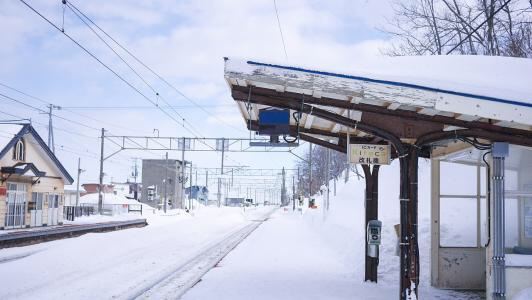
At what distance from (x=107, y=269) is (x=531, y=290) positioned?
10389 mm

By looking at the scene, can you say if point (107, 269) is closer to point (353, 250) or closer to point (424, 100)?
point (353, 250)

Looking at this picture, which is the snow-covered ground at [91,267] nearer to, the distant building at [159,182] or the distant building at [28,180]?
the distant building at [28,180]

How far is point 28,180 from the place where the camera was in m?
38.2

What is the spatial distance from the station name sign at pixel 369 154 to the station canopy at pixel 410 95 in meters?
0.63

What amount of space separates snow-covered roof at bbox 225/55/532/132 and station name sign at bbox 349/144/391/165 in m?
1.19

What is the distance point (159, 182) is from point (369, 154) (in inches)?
3879

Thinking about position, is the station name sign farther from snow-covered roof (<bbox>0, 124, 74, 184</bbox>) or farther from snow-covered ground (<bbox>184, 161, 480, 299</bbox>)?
snow-covered roof (<bbox>0, 124, 74, 184</bbox>)

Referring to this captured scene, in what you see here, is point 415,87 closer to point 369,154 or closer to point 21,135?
point 369,154

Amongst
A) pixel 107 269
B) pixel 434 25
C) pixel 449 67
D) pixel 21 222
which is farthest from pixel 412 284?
pixel 21 222

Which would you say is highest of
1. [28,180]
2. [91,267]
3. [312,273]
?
[28,180]

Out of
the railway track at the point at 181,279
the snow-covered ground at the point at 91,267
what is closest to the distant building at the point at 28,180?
the snow-covered ground at the point at 91,267

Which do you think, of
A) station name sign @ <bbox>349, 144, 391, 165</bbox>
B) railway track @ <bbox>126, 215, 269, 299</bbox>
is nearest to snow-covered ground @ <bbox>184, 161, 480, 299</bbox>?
railway track @ <bbox>126, 215, 269, 299</bbox>

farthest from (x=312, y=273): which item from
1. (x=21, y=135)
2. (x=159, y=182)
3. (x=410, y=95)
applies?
(x=159, y=182)

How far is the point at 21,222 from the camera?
1462 inches
